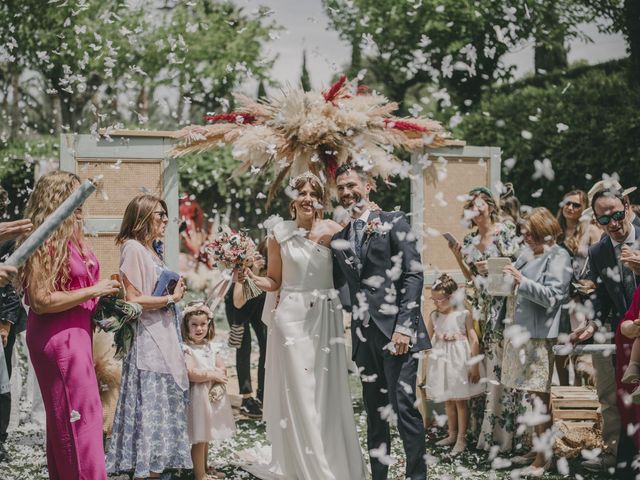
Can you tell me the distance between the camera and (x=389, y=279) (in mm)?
4648

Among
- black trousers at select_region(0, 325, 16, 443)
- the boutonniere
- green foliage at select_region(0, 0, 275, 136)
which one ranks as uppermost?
green foliage at select_region(0, 0, 275, 136)

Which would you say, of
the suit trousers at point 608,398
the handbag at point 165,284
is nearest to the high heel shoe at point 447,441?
the suit trousers at point 608,398

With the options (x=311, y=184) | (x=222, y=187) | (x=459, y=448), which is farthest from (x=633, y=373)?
(x=222, y=187)

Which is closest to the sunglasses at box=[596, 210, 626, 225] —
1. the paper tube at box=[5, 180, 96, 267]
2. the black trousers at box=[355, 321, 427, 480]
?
the black trousers at box=[355, 321, 427, 480]

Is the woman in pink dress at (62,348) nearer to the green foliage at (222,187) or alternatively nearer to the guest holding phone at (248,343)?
the guest holding phone at (248,343)

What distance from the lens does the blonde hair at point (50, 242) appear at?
3670 mm

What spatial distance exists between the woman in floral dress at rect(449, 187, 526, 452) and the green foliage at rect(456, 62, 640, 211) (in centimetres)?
387

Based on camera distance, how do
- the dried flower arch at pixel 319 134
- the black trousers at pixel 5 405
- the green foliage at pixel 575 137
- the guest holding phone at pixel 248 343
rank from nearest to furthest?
the dried flower arch at pixel 319 134, the black trousers at pixel 5 405, the guest holding phone at pixel 248 343, the green foliage at pixel 575 137

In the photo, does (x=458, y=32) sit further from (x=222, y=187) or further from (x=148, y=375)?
(x=148, y=375)

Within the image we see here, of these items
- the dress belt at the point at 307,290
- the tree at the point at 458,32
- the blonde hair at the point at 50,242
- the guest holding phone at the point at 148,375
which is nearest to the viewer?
the blonde hair at the point at 50,242

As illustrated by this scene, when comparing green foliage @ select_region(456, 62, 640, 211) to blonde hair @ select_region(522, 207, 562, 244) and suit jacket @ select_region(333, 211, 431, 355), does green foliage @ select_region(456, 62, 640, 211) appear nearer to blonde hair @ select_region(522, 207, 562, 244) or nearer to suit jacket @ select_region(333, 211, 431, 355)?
blonde hair @ select_region(522, 207, 562, 244)

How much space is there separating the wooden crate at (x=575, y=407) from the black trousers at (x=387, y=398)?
5.04 ft

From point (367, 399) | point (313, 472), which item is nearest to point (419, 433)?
point (367, 399)

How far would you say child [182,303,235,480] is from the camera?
4.94m
